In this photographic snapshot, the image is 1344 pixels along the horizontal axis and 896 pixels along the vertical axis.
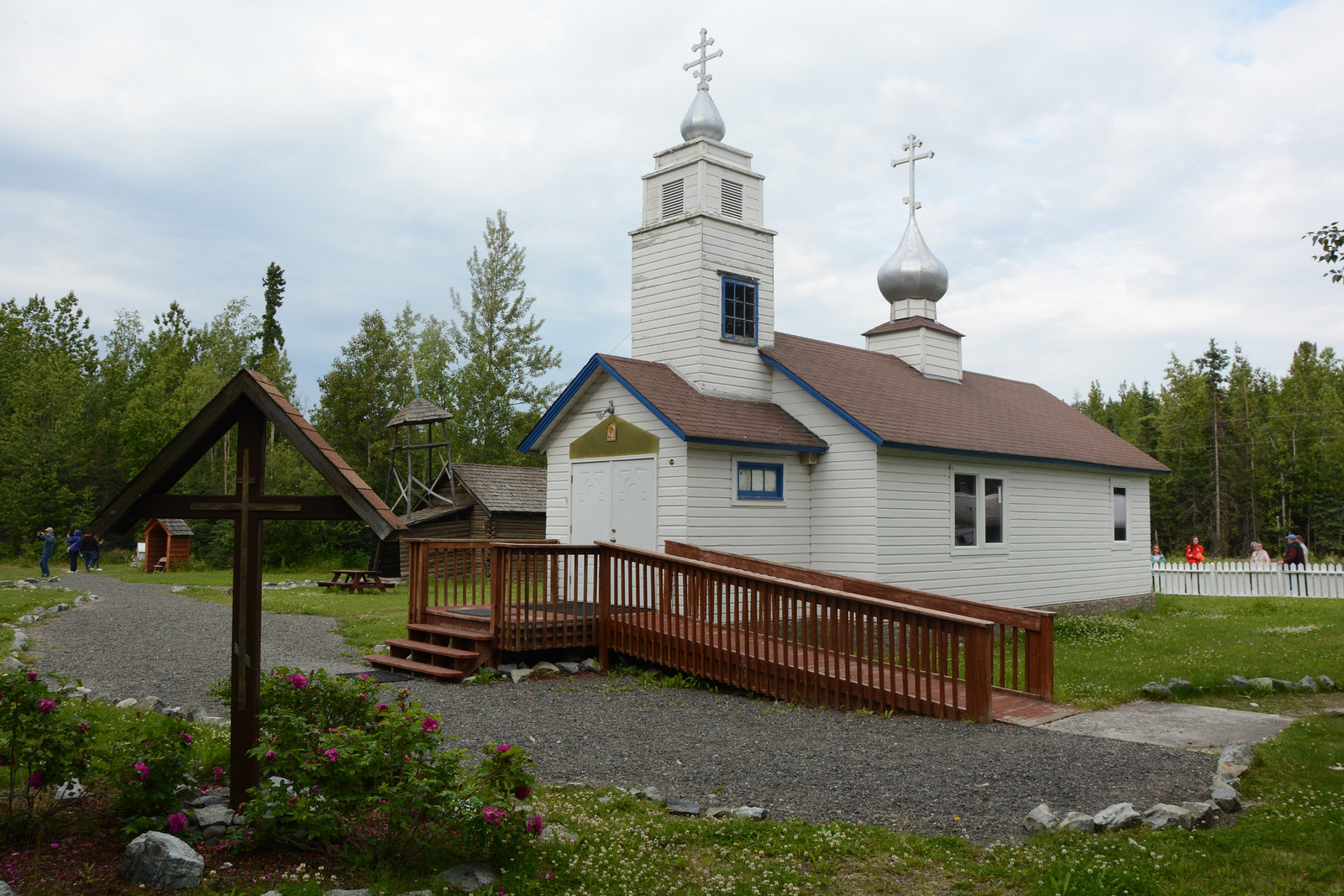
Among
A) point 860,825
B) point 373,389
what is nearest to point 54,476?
point 373,389

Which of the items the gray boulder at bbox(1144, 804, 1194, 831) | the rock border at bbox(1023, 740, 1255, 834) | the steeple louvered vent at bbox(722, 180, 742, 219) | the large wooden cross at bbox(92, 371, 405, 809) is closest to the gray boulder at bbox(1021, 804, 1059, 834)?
the rock border at bbox(1023, 740, 1255, 834)

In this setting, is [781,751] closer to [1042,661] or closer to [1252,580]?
[1042,661]

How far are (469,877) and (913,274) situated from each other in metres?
19.0

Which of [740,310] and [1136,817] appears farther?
[740,310]

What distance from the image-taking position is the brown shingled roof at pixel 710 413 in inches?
557

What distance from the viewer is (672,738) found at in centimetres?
800

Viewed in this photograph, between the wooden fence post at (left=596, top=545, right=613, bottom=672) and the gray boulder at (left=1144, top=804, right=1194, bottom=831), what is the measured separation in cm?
739

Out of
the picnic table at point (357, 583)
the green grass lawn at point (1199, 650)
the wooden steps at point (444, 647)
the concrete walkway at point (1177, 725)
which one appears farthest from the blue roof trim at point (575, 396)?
the picnic table at point (357, 583)

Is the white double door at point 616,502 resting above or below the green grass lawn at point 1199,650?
above

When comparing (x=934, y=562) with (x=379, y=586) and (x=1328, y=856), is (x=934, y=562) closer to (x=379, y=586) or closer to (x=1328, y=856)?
(x=1328, y=856)

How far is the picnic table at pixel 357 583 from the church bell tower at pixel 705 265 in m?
11.9

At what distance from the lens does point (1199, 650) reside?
532 inches

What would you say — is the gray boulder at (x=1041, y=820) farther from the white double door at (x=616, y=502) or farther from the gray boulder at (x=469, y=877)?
the white double door at (x=616, y=502)

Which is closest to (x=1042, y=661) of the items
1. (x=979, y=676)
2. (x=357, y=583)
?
(x=979, y=676)
